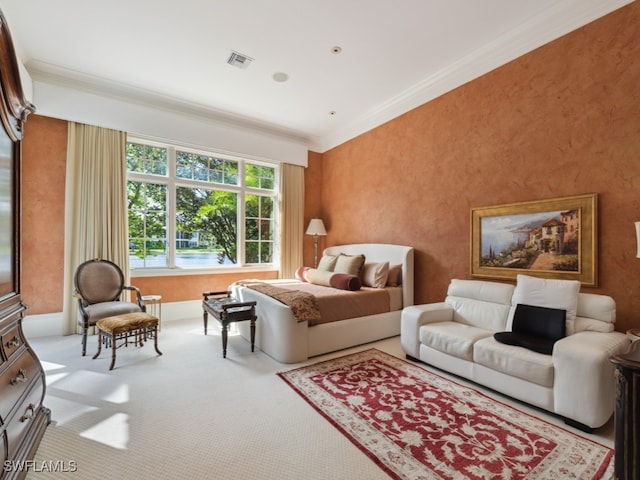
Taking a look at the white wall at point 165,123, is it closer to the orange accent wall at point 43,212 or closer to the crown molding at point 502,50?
the orange accent wall at point 43,212

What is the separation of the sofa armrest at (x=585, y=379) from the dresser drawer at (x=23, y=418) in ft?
10.3

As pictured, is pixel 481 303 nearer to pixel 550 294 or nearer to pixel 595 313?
pixel 550 294

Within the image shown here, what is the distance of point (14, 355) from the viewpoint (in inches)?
64.3

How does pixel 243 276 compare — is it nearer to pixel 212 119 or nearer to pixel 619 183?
pixel 212 119

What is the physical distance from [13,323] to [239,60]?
3.24 meters

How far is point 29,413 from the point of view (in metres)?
1.66

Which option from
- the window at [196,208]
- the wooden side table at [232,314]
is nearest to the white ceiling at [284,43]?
the window at [196,208]

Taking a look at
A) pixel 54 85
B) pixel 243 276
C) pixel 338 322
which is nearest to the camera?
pixel 338 322

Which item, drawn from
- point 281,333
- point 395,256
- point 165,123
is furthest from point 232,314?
point 165,123

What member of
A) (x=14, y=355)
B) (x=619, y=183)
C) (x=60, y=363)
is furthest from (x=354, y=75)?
(x=60, y=363)

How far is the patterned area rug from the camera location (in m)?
1.63

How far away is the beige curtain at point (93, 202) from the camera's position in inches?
156

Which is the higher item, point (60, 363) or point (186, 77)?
point (186, 77)

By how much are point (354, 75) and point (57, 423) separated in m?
4.40
